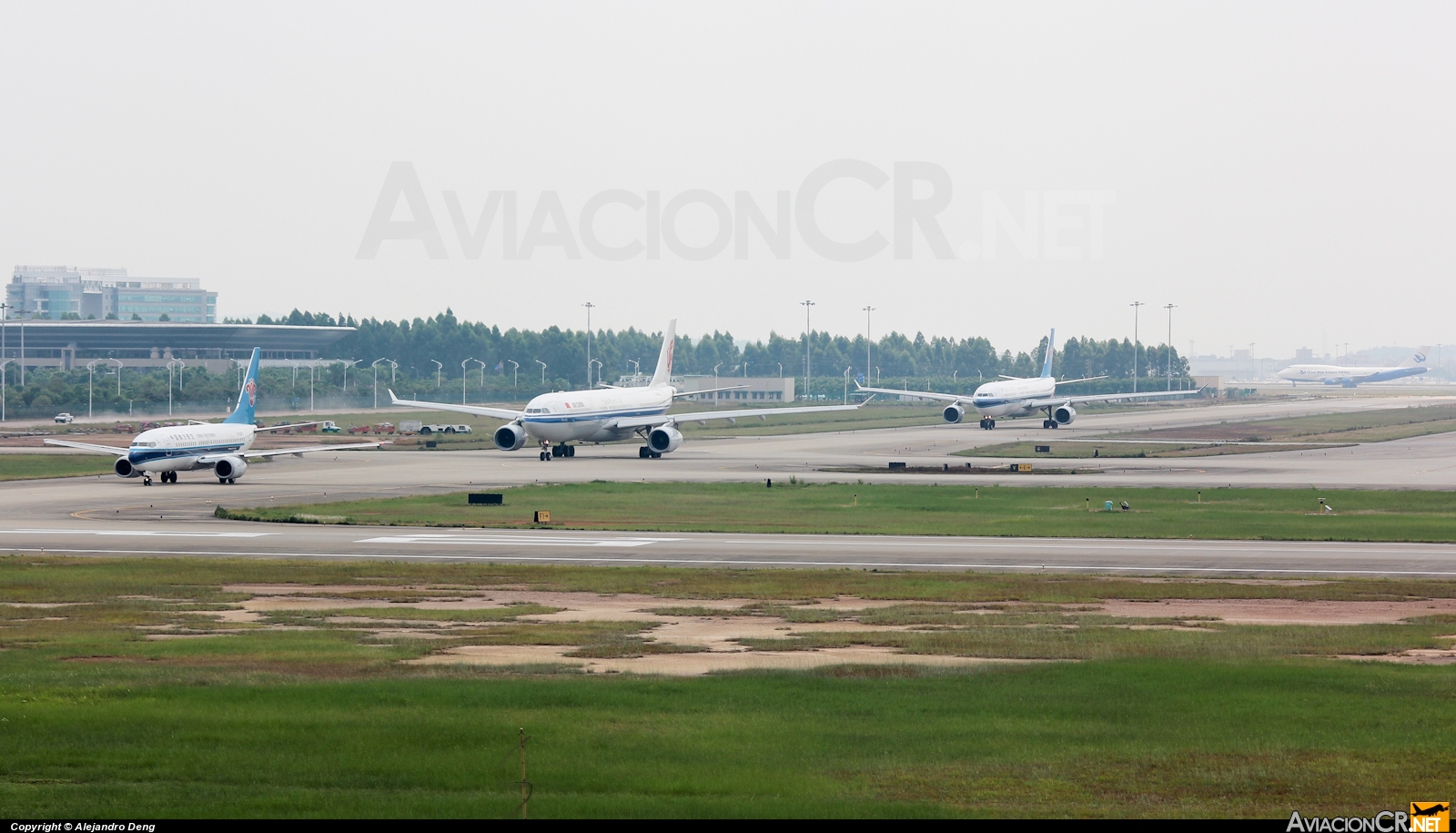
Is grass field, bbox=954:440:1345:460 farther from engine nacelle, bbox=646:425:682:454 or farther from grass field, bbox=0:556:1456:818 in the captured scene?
grass field, bbox=0:556:1456:818

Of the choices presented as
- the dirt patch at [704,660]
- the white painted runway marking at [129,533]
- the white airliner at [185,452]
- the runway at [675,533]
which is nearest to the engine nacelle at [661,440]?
the runway at [675,533]

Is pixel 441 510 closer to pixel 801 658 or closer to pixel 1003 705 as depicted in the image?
pixel 801 658

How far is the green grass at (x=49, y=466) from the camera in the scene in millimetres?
84938

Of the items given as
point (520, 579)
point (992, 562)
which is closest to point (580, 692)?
point (520, 579)

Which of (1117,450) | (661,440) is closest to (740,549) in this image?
(661,440)

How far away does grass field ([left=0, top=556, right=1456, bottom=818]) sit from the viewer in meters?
18.0

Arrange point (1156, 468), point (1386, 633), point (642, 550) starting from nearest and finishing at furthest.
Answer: point (1386, 633), point (642, 550), point (1156, 468)

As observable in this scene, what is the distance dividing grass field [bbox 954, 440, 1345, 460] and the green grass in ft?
199

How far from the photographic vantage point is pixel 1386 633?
31.8m

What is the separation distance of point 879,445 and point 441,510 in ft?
200

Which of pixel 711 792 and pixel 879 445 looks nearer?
pixel 711 792

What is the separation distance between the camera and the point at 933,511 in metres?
65.9

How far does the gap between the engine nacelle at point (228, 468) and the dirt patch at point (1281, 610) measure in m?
55.9
